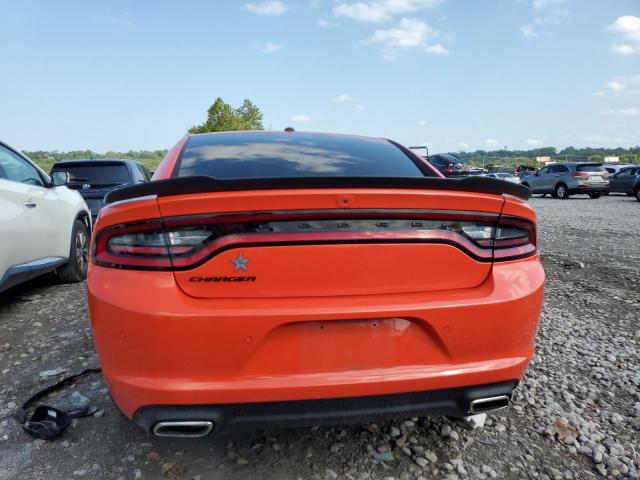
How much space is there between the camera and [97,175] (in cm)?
824

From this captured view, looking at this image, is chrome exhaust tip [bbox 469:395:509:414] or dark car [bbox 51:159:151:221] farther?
dark car [bbox 51:159:151:221]

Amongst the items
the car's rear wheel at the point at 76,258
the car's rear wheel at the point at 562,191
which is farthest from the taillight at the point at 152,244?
the car's rear wheel at the point at 562,191

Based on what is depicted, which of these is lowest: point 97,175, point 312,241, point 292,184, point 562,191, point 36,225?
point 562,191

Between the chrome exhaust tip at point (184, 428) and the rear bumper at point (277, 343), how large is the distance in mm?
68

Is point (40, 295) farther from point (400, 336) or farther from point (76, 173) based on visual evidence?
point (400, 336)

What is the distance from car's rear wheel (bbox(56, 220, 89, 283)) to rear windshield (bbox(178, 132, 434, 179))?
3.28m

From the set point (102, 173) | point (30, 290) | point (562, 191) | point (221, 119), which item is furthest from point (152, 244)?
point (221, 119)

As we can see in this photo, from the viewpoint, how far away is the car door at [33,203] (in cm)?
415

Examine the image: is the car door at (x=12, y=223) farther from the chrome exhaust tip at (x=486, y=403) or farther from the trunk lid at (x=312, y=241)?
the chrome exhaust tip at (x=486, y=403)

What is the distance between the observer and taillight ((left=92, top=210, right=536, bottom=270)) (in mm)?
1634

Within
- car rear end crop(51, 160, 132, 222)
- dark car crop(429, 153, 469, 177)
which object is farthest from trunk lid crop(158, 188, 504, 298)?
dark car crop(429, 153, 469, 177)

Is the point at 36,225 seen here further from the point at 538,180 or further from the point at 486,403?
the point at 538,180

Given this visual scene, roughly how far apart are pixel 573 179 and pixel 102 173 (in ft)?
67.6

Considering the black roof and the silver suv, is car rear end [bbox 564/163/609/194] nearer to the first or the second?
the silver suv
